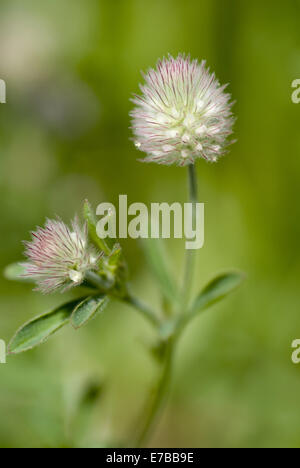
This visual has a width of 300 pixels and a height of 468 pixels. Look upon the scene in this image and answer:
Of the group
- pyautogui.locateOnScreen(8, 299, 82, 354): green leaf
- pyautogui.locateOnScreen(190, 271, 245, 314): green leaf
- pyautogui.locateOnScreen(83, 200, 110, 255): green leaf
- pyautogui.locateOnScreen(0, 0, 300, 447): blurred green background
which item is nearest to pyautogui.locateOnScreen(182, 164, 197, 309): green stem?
pyautogui.locateOnScreen(190, 271, 245, 314): green leaf

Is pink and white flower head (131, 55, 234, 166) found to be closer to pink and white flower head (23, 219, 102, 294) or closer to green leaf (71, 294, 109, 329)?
pink and white flower head (23, 219, 102, 294)

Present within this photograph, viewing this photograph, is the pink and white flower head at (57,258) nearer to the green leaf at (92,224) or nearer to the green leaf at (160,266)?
the green leaf at (92,224)

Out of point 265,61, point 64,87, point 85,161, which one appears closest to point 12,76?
point 64,87

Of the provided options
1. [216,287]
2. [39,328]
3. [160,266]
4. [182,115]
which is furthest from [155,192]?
[39,328]

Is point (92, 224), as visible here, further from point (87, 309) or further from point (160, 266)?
point (160, 266)

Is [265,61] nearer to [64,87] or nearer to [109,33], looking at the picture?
[109,33]
